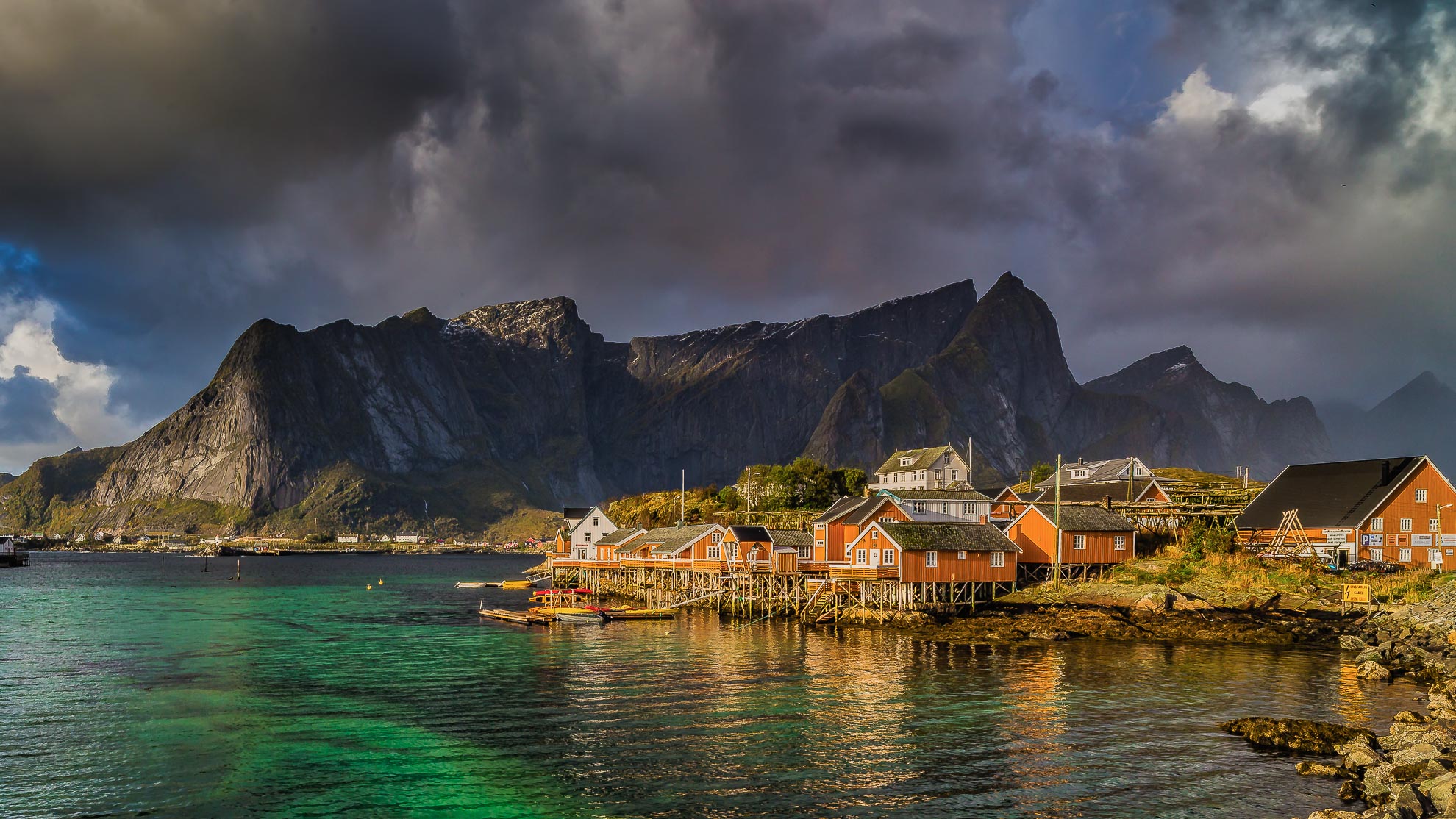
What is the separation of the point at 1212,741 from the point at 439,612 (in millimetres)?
73161

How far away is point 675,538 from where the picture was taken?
321 ft

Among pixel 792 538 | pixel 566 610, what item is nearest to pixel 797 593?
pixel 792 538

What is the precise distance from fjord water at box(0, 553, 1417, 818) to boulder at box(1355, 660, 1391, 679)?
1229 millimetres

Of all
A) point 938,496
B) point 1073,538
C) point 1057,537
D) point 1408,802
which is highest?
point 938,496

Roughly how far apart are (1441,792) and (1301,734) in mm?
10685

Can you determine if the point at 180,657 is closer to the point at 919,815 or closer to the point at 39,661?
the point at 39,661

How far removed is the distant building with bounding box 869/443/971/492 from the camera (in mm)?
151500

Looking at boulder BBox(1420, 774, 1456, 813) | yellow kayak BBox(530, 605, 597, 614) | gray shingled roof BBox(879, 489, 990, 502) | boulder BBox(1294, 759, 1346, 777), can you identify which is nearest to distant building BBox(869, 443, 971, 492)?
gray shingled roof BBox(879, 489, 990, 502)

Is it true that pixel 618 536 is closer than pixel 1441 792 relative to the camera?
No

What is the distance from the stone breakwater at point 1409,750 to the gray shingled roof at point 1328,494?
2192cm

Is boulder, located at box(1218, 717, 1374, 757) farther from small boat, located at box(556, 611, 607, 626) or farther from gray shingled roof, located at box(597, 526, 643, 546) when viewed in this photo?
gray shingled roof, located at box(597, 526, 643, 546)

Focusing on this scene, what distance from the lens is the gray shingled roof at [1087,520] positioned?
76.8 m

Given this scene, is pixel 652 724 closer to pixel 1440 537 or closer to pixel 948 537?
pixel 948 537

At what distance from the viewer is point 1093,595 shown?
71.2 m
